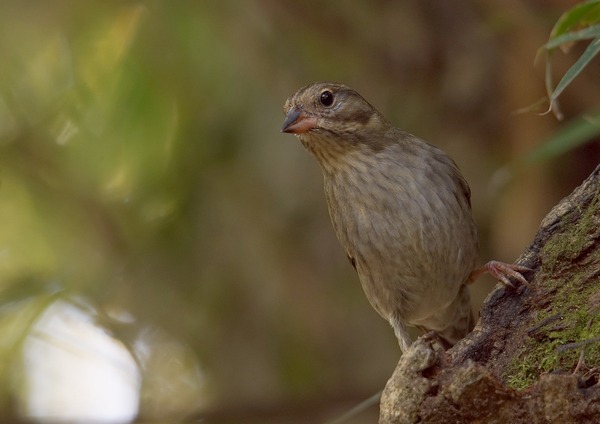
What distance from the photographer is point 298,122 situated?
430 cm

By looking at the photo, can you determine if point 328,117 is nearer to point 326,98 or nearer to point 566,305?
point 326,98

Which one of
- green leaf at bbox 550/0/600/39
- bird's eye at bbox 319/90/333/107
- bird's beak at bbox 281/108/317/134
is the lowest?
green leaf at bbox 550/0/600/39

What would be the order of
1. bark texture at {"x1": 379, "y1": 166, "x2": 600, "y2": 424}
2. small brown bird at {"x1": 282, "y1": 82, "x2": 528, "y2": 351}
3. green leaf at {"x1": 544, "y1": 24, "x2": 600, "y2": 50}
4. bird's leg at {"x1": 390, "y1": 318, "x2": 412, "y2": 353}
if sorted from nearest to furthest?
1. bark texture at {"x1": 379, "y1": 166, "x2": 600, "y2": 424}
2. green leaf at {"x1": 544, "y1": 24, "x2": 600, "y2": 50}
3. small brown bird at {"x1": 282, "y1": 82, "x2": 528, "y2": 351}
4. bird's leg at {"x1": 390, "y1": 318, "x2": 412, "y2": 353}

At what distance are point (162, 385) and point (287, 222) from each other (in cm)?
118

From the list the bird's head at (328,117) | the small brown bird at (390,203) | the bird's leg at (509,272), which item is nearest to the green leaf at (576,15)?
the bird's leg at (509,272)

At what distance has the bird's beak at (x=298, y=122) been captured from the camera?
4.27 m

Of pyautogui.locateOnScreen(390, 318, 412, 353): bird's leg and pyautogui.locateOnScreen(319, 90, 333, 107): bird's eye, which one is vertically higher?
pyautogui.locateOnScreen(319, 90, 333, 107): bird's eye

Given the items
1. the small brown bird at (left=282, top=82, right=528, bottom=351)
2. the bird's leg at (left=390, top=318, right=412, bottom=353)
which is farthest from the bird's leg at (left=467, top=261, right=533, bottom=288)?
the bird's leg at (left=390, top=318, right=412, bottom=353)

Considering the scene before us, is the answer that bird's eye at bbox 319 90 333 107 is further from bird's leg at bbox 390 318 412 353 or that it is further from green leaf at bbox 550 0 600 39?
green leaf at bbox 550 0 600 39

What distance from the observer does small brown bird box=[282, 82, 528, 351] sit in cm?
418

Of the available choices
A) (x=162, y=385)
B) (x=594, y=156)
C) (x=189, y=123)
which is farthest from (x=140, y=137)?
(x=594, y=156)

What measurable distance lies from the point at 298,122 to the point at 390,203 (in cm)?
55

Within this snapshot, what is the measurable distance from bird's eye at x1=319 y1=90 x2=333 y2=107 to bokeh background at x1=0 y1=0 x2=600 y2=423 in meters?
1.01

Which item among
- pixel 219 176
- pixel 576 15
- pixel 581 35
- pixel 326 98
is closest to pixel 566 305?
pixel 581 35
